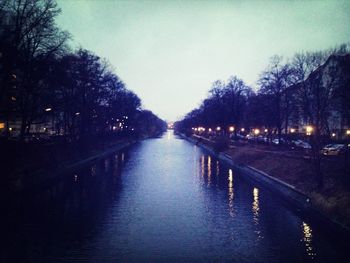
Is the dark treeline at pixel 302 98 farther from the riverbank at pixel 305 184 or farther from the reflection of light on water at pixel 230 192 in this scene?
the reflection of light on water at pixel 230 192

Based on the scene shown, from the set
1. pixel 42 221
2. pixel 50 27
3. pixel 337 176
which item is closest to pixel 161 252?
pixel 42 221

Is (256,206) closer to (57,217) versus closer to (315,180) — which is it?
(315,180)

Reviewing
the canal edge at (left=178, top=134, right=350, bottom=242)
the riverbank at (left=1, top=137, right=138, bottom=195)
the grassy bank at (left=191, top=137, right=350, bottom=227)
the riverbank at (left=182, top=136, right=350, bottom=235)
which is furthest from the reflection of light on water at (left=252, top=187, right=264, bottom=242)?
the riverbank at (left=1, top=137, right=138, bottom=195)

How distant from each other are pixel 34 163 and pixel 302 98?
3561 centimetres

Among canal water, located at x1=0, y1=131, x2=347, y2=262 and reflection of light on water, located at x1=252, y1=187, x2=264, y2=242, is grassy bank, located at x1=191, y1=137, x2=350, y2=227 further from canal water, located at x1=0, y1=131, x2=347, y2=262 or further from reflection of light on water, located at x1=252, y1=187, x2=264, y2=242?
reflection of light on water, located at x1=252, y1=187, x2=264, y2=242

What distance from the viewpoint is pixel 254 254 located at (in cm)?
1855

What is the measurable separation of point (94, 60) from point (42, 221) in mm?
43714

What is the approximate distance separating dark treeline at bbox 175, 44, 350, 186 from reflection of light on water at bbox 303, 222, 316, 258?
5.33 m

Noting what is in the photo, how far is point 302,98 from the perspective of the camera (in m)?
49.0

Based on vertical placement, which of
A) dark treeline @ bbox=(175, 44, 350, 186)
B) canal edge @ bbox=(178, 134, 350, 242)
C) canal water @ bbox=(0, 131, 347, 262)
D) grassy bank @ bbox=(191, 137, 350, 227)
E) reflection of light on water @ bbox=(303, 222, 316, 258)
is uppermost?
dark treeline @ bbox=(175, 44, 350, 186)

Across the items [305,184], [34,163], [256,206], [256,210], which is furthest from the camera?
[34,163]

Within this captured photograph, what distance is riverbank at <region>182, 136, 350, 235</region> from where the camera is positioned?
21827 millimetres

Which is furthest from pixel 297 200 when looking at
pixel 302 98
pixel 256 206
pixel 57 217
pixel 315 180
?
pixel 302 98

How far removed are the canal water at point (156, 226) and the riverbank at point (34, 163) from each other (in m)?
1.41
